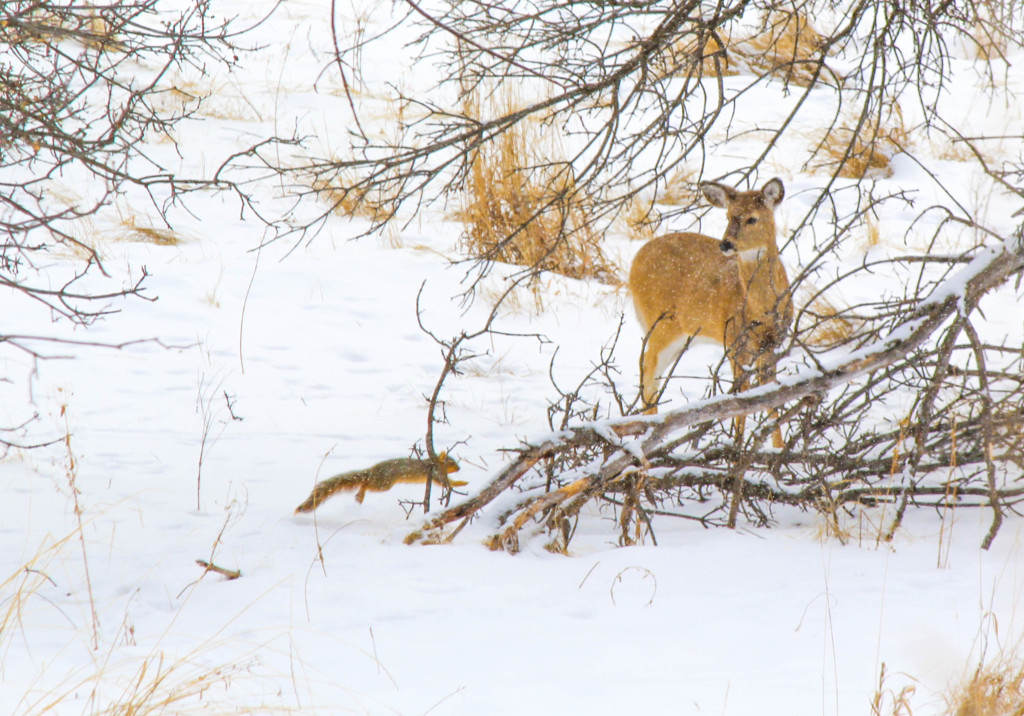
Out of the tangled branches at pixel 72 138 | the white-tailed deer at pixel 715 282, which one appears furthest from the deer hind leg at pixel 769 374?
the tangled branches at pixel 72 138

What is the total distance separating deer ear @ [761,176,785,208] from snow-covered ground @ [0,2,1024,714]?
1.99m

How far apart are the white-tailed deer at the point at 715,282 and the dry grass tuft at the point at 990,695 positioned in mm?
2887

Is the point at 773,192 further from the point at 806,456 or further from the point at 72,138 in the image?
the point at 72,138

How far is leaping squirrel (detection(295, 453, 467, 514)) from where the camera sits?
404 cm

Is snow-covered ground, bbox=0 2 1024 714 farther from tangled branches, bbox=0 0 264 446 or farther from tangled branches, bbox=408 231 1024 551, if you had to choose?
tangled branches, bbox=0 0 264 446

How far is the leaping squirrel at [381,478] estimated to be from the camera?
4.04 m

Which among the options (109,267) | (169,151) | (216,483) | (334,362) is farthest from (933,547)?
(169,151)

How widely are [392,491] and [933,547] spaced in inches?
97.2

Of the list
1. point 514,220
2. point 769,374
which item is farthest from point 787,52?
point 769,374

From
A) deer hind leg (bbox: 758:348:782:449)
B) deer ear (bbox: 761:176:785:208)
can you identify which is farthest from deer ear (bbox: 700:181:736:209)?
deer hind leg (bbox: 758:348:782:449)

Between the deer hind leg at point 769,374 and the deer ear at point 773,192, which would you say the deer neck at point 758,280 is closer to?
the deer ear at point 773,192

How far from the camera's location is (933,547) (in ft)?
11.6

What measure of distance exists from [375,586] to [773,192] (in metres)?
3.70

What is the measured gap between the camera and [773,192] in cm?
575
